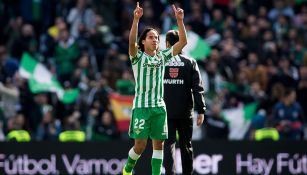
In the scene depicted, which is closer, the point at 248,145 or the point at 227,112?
the point at 248,145

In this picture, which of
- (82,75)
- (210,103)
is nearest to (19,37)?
(82,75)

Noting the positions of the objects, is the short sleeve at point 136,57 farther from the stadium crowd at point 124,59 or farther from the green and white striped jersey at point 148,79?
the stadium crowd at point 124,59

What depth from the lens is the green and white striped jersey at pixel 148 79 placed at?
47.3 ft

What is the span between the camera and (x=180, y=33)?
14.4m

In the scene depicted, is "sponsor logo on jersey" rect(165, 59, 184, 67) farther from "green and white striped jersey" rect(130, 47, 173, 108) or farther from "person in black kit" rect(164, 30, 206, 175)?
"green and white striped jersey" rect(130, 47, 173, 108)

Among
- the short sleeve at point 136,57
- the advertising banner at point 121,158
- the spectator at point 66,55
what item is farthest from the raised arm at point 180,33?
the spectator at point 66,55

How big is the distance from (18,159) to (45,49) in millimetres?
5696

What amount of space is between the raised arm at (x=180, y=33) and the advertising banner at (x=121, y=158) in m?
4.70

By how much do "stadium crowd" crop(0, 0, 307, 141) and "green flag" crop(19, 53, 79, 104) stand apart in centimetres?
14

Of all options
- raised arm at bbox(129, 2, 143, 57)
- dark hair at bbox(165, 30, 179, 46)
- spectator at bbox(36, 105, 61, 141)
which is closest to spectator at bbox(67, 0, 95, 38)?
spectator at bbox(36, 105, 61, 141)

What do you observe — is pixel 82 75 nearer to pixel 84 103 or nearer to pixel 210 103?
pixel 84 103

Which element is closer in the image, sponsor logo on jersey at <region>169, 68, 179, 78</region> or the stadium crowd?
sponsor logo on jersey at <region>169, 68, 179, 78</region>

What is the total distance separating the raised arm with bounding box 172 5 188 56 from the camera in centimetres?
1424

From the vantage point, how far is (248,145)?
19.1 m
